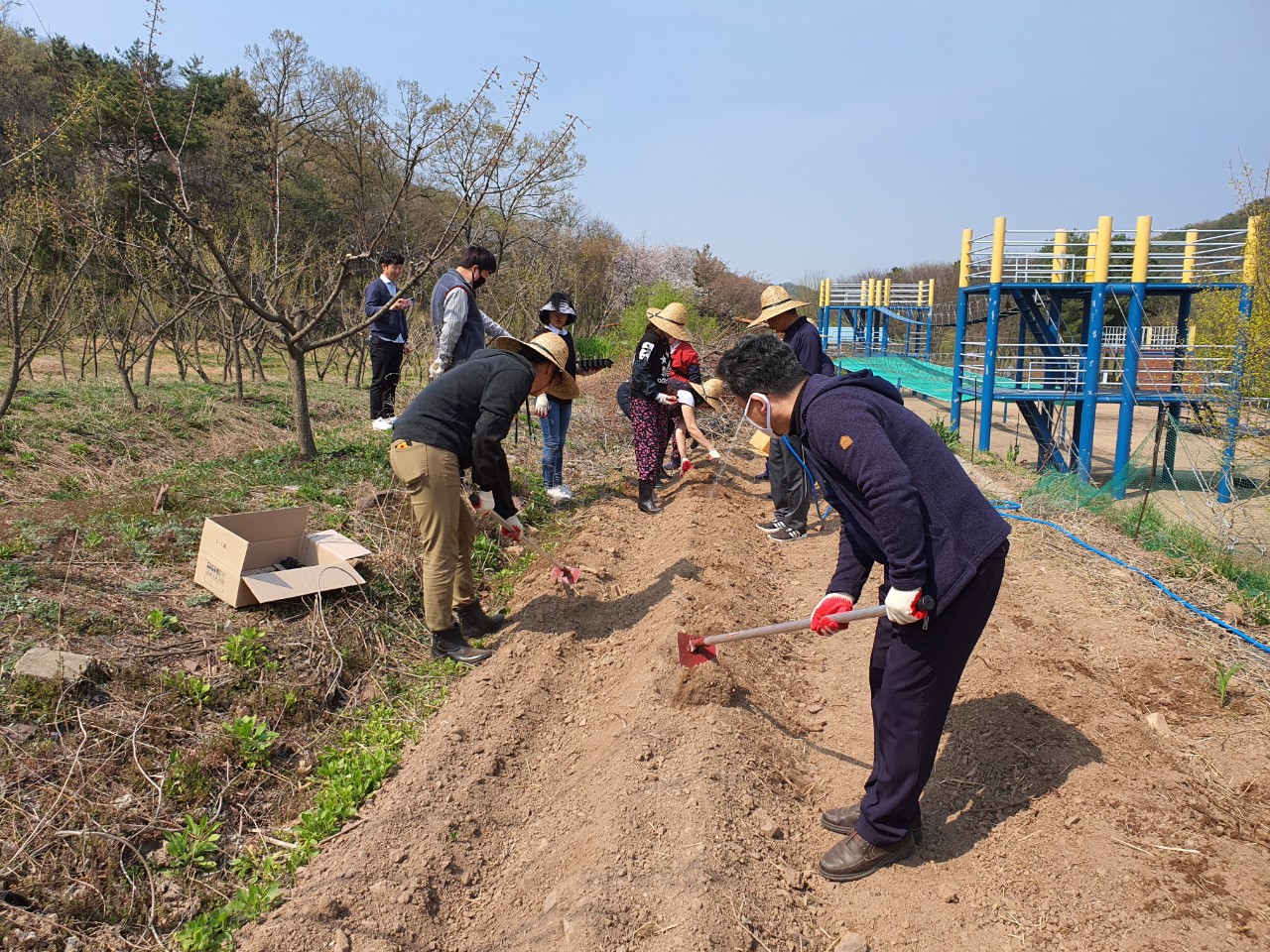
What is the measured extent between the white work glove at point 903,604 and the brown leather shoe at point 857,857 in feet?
2.83

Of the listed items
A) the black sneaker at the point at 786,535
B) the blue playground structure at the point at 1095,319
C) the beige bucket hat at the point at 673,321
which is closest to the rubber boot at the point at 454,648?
the black sneaker at the point at 786,535

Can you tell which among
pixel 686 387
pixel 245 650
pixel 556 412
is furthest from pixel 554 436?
pixel 245 650

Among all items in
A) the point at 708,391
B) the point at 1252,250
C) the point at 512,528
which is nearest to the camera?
the point at 512,528

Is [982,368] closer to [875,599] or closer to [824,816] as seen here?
[875,599]

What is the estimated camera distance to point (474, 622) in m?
4.70

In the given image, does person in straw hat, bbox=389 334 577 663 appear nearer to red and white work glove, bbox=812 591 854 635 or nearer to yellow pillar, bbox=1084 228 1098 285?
red and white work glove, bbox=812 591 854 635

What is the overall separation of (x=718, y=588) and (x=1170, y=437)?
13597 millimetres

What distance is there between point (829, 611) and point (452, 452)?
213 centimetres

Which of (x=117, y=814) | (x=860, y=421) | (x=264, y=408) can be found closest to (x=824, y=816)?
(x=860, y=421)

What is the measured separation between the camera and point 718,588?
5199 millimetres

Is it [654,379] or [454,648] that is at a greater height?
[654,379]

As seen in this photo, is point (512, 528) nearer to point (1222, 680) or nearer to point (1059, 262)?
point (1222, 680)

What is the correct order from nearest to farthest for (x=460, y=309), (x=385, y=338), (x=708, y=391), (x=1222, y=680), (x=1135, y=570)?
(x=1222, y=680)
(x=1135, y=570)
(x=460, y=309)
(x=385, y=338)
(x=708, y=391)

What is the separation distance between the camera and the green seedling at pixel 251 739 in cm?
340
